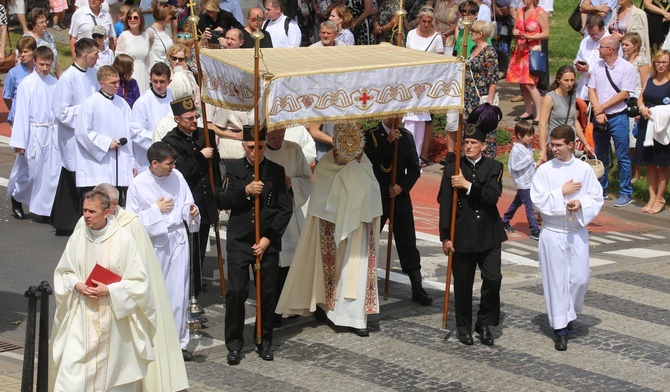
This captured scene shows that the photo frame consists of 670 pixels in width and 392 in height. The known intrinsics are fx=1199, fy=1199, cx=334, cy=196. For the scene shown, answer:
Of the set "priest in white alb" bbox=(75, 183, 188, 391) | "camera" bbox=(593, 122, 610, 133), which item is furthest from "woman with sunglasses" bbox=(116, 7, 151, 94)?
"priest in white alb" bbox=(75, 183, 188, 391)

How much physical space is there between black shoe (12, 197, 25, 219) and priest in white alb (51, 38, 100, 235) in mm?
925

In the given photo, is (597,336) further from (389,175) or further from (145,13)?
Result: (145,13)

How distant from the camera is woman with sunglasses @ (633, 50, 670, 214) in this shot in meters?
15.2

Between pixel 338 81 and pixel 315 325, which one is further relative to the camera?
pixel 315 325

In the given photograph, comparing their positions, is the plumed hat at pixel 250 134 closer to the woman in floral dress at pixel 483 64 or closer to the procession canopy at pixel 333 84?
the procession canopy at pixel 333 84

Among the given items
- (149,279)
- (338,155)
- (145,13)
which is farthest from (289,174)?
(145,13)

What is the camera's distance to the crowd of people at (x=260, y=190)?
821 centimetres

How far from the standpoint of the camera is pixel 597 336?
34.3 feet

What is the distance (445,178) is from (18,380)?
3.84 meters

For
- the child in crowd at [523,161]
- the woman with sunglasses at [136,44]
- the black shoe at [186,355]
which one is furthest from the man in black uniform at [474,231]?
the woman with sunglasses at [136,44]

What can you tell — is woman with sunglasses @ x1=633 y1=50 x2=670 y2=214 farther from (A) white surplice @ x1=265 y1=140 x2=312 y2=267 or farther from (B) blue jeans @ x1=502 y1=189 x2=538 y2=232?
(A) white surplice @ x1=265 y1=140 x2=312 y2=267

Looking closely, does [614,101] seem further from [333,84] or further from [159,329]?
[159,329]

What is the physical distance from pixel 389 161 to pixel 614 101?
549cm

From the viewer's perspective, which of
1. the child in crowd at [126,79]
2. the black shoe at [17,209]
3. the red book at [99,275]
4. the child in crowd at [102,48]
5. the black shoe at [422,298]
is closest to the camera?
the red book at [99,275]
